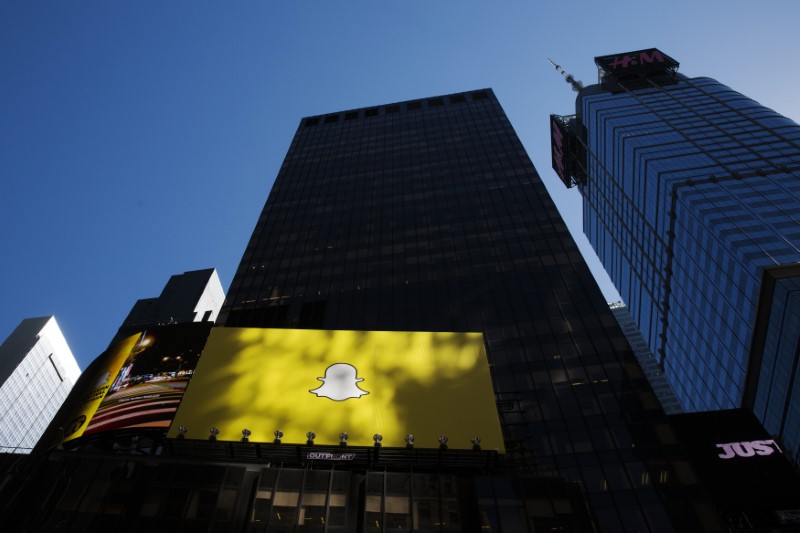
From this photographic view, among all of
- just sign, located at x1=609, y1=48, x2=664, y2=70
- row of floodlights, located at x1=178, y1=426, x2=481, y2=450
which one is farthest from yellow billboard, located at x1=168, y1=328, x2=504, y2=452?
just sign, located at x1=609, y1=48, x2=664, y2=70

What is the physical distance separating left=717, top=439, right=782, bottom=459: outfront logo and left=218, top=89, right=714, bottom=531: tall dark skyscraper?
8.54 feet

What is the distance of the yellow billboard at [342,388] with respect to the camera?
1099 inches

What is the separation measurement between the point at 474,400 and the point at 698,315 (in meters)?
57.6

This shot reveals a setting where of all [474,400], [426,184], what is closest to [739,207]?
[426,184]

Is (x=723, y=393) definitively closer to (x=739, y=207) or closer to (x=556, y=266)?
(x=739, y=207)

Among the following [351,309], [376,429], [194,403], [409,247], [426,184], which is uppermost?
[426,184]

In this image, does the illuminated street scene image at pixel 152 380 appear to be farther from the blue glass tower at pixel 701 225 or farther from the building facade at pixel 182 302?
the building facade at pixel 182 302

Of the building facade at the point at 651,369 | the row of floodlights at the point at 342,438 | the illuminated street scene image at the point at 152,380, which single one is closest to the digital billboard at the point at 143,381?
the illuminated street scene image at the point at 152,380

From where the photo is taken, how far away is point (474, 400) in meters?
29.7

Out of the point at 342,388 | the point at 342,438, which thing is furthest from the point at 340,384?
the point at 342,438

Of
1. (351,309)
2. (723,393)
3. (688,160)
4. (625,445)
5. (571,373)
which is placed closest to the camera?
(625,445)

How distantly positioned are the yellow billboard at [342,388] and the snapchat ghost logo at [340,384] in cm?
5

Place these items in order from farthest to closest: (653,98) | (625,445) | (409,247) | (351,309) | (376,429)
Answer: (653,98) → (409,247) → (351,309) → (625,445) → (376,429)

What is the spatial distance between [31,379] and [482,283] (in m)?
136
